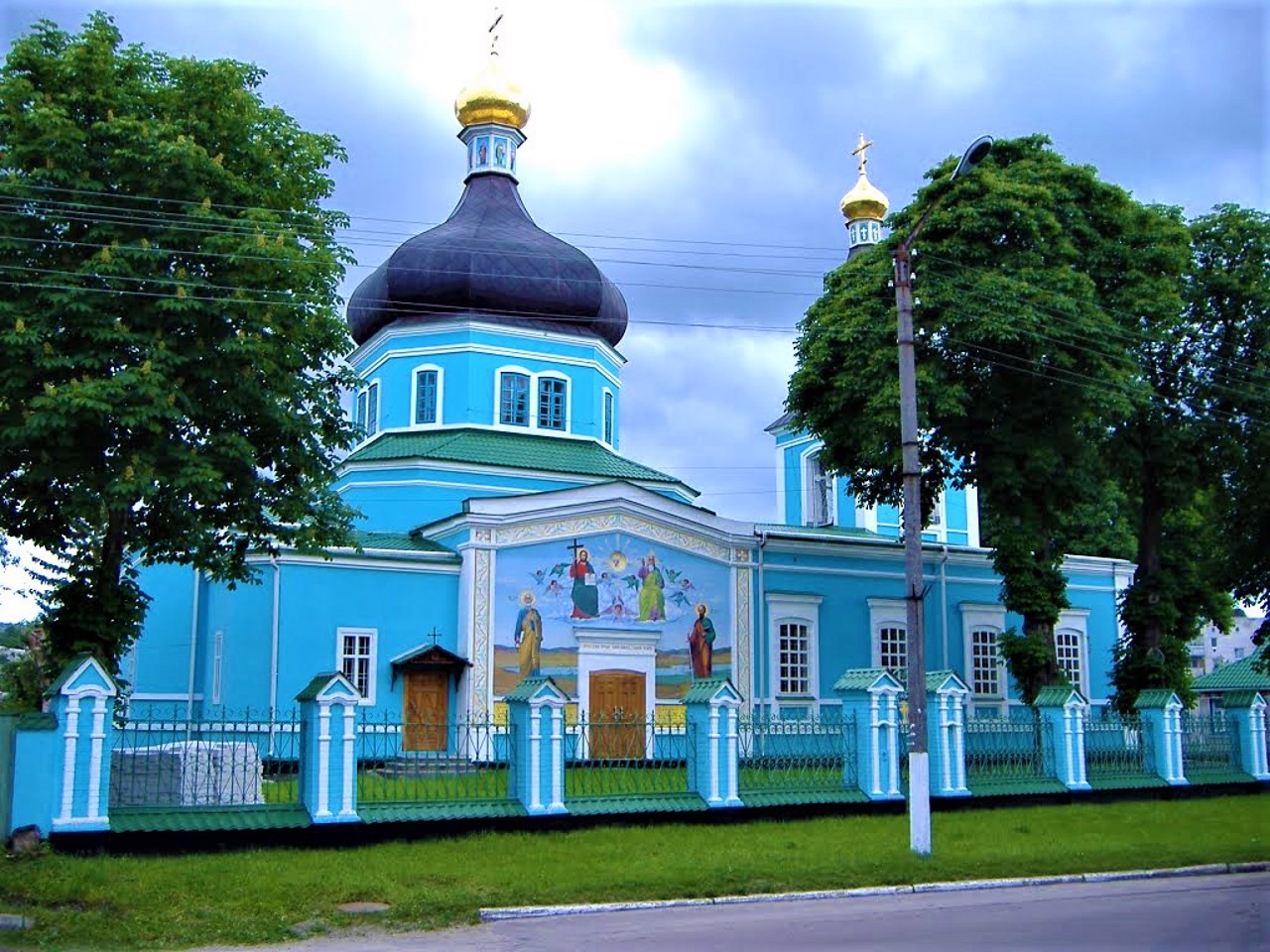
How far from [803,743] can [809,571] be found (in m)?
9.48

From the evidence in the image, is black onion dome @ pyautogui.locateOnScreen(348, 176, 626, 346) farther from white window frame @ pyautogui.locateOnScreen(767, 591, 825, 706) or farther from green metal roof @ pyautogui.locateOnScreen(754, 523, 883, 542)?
white window frame @ pyautogui.locateOnScreen(767, 591, 825, 706)

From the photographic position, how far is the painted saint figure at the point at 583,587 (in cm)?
2330

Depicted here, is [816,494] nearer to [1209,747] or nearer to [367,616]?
[1209,747]

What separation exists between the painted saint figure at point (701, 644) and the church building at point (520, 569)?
42 millimetres

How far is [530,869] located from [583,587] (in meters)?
11.8

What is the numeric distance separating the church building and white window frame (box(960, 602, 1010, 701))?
5 centimetres

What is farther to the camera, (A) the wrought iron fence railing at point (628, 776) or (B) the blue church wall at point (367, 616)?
(B) the blue church wall at point (367, 616)

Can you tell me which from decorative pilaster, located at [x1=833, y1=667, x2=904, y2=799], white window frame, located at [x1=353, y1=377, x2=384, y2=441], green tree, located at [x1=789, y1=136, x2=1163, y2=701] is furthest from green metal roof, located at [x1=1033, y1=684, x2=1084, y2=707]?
white window frame, located at [x1=353, y1=377, x2=384, y2=441]

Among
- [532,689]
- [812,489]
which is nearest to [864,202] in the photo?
[812,489]

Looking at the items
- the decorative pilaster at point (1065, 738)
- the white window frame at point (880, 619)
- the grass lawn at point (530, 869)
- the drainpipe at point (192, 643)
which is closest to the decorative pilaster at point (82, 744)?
the grass lawn at point (530, 869)

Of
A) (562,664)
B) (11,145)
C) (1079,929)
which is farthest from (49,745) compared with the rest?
(562,664)

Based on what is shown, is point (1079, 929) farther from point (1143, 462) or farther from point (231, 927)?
point (1143, 462)

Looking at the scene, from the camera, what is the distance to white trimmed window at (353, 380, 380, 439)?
2797cm

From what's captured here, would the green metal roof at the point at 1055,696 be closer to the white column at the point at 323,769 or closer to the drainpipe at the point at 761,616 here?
the drainpipe at the point at 761,616
